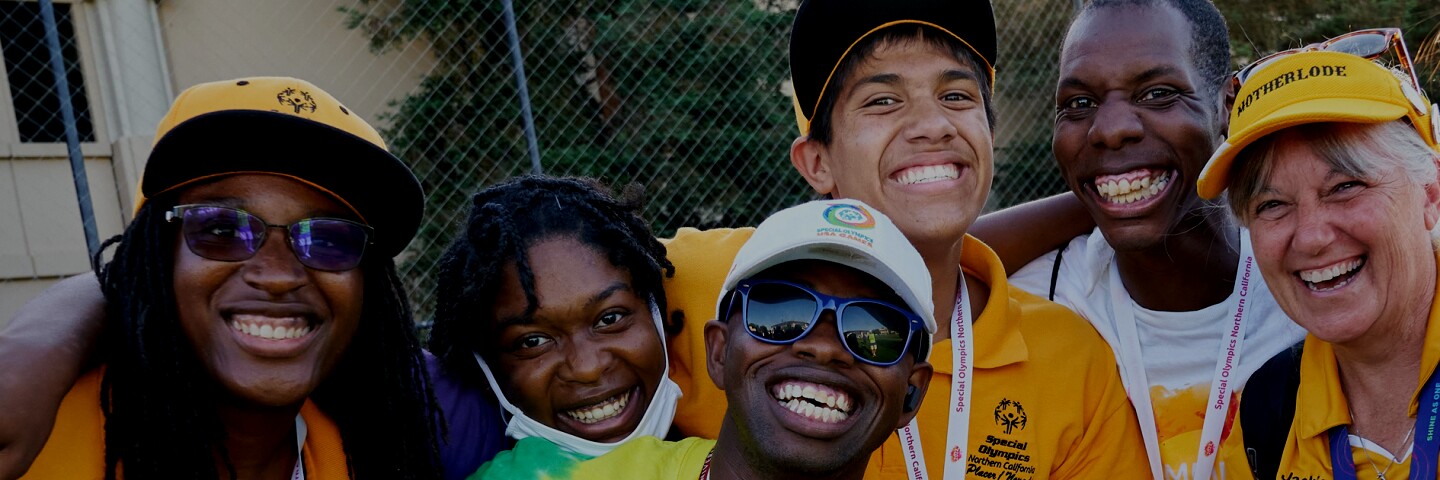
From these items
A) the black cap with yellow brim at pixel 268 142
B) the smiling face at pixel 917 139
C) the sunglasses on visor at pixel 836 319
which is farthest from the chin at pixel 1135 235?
the black cap with yellow brim at pixel 268 142

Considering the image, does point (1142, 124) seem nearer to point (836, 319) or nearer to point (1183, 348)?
point (1183, 348)

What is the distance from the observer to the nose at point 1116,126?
3.72 meters

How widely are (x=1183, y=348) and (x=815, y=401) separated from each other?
5.59 feet

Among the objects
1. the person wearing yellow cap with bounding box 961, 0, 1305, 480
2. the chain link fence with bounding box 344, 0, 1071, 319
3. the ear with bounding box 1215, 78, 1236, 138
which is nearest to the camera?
the person wearing yellow cap with bounding box 961, 0, 1305, 480

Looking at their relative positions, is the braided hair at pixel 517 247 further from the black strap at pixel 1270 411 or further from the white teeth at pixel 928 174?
the black strap at pixel 1270 411

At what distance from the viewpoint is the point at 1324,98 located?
2.90 meters

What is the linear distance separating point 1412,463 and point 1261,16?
10689 mm

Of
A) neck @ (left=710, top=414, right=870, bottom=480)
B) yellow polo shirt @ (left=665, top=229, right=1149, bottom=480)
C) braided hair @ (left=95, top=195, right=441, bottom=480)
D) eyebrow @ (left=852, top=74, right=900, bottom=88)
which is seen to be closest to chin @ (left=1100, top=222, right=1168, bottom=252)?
yellow polo shirt @ (left=665, top=229, right=1149, bottom=480)

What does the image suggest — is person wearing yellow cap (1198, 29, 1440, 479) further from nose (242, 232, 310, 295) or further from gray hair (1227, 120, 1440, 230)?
nose (242, 232, 310, 295)

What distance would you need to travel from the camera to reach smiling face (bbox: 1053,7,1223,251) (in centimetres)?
374

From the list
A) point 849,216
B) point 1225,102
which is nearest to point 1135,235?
point 1225,102

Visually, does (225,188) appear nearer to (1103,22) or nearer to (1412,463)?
(1103,22)

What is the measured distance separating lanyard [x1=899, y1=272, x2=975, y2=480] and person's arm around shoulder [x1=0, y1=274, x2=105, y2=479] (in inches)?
82.0

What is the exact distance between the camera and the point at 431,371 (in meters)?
3.60
